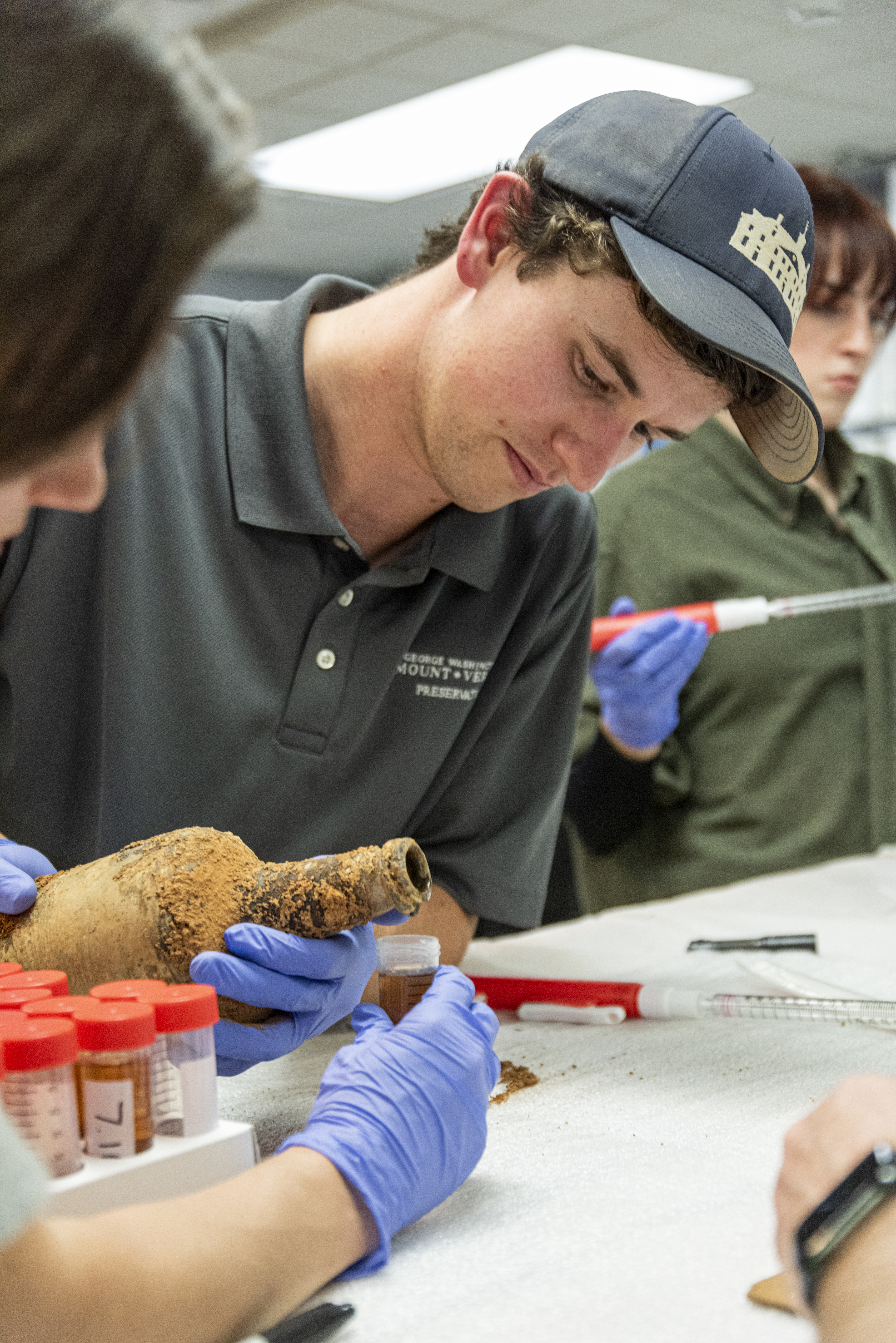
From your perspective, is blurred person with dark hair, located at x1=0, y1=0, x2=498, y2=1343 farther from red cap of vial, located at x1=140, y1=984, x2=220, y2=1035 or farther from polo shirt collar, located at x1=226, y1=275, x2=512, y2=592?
polo shirt collar, located at x1=226, y1=275, x2=512, y2=592

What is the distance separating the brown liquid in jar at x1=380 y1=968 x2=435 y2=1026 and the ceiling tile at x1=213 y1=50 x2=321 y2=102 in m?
4.28

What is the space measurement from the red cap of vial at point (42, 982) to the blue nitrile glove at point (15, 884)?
0.12 m

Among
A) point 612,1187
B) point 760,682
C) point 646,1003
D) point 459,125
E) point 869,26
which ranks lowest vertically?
point 760,682

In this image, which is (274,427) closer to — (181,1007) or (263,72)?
(181,1007)

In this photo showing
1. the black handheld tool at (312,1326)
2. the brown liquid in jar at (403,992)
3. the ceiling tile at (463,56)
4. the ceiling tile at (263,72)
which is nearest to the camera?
the black handheld tool at (312,1326)

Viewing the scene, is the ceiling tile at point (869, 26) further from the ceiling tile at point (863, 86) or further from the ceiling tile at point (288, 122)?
the ceiling tile at point (288, 122)

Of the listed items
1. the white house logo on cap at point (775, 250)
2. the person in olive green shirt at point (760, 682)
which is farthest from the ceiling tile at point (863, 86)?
the white house logo on cap at point (775, 250)

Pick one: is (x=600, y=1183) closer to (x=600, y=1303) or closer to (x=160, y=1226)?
(x=600, y=1303)

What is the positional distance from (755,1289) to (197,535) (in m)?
0.96

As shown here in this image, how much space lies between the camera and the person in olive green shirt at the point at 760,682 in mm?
2268

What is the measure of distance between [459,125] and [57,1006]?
539 centimetres

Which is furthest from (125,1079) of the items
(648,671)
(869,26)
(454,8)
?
(869,26)

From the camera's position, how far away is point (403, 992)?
1.03 meters

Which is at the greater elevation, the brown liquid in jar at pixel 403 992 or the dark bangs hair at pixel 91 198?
the dark bangs hair at pixel 91 198
